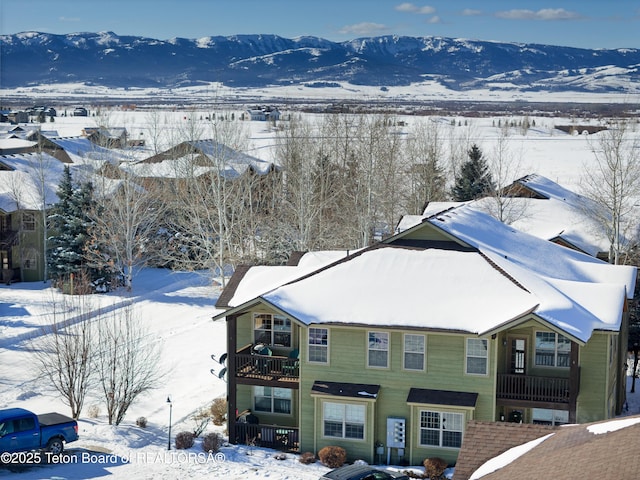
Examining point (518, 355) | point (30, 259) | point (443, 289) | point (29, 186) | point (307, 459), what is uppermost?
point (29, 186)

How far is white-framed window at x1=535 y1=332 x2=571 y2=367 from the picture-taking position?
91.2 feet

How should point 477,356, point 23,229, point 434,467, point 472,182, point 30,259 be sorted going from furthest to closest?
point 472,182
point 23,229
point 30,259
point 477,356
point 434,467

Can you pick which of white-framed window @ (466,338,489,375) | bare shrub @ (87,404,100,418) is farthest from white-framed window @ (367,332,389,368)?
bare shrub @ (87,404,100,418)

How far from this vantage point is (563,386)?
27.1 m

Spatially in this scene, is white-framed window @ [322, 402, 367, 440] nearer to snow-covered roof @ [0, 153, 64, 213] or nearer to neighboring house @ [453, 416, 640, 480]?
neighboring house @ [453, 416, 640, 480]

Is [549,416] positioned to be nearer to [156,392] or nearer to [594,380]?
[594,380]

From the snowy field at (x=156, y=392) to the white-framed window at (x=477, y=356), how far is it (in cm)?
521

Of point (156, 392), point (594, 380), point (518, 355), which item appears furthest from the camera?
point (156, 392)

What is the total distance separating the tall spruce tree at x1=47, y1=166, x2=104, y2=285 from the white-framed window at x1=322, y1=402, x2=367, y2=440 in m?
27.5

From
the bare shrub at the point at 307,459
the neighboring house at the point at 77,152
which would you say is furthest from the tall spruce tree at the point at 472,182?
the bare shrub at the point at 307,459

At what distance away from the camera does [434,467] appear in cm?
2638

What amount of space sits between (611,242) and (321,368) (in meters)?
25.2

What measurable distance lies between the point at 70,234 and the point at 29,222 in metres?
4.38

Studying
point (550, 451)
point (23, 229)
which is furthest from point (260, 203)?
point (550, 451)
